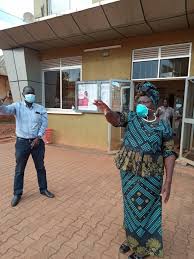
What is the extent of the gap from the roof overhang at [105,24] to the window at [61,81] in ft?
2.16

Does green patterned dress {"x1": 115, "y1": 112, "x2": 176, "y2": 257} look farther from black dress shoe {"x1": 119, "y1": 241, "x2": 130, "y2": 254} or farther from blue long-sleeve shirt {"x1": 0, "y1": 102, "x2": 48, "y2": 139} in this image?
blue long-sleeve shirt {"x1": 0, "y1": 102, "x2": 48, "y2": 139}

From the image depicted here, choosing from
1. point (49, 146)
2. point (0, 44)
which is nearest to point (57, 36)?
point (0, 44)

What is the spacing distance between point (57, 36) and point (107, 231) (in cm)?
517

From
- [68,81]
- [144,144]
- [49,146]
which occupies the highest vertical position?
[68,81]

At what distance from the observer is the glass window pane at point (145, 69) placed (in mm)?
5844

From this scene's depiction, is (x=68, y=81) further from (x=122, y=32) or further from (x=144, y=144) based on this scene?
(x=144, y=144)

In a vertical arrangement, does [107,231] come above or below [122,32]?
below

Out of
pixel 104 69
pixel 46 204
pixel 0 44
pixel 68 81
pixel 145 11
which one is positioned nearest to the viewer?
pixel 46 204

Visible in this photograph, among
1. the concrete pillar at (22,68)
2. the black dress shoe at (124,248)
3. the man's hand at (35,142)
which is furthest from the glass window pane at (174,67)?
the black dress shoe at (124,248)

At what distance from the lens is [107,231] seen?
108 inches

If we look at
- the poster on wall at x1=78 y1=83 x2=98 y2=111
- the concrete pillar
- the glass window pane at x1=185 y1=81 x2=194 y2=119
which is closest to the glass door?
the glass window pane at x1=185 y1=81 x2=194 y2=119

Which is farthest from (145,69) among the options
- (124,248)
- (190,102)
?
(124,248)

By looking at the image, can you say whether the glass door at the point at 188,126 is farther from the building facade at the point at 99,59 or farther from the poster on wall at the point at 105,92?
the poster on wall at the point at 105,92

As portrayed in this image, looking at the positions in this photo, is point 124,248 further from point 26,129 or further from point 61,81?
point 61,81
